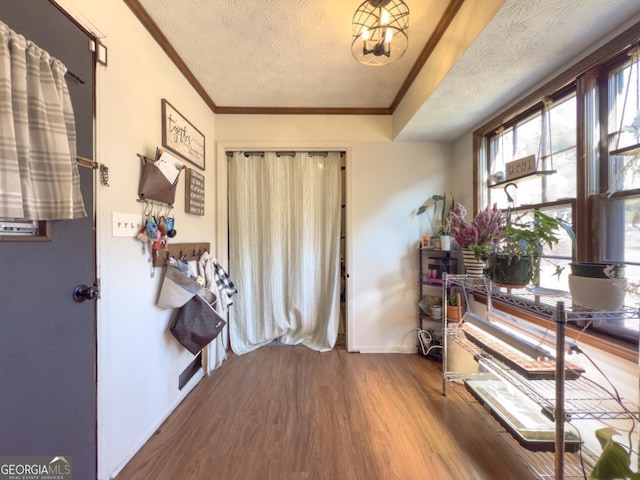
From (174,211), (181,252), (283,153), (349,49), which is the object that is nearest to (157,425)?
(181,252)

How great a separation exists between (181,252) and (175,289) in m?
0.36

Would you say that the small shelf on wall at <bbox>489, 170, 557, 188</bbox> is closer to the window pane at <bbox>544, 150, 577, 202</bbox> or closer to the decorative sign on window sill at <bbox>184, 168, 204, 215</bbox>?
the window pane at <bbox>544, 150, 577, 202</bbox>

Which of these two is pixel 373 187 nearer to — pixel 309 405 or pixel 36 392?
pixel 309 405

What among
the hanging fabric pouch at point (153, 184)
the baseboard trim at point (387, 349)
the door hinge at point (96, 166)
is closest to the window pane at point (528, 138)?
the baseboard trim at point (387, 349)

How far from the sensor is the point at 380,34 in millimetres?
1259

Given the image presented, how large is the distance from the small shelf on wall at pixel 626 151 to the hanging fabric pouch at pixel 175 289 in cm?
239

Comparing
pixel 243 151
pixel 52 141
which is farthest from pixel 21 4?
pixel 243 151

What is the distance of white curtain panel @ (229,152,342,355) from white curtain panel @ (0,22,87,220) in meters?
1.56

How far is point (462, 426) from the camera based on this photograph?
1521 millimetres

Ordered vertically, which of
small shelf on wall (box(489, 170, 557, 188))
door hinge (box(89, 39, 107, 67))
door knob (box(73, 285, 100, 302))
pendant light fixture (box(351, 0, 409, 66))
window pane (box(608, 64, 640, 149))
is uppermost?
pendant light fixture (box(351, 0, 409, 66))

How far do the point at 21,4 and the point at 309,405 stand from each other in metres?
2.39

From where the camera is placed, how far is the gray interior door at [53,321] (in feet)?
2.74

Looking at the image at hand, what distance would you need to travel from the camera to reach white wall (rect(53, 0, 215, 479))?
113 cm

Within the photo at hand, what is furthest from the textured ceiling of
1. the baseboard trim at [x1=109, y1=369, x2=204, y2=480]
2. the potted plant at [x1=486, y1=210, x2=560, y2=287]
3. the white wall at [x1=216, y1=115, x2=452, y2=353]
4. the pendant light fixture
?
the baseboard trim at [x1=109, y1=369, x2=204, y2=480]
